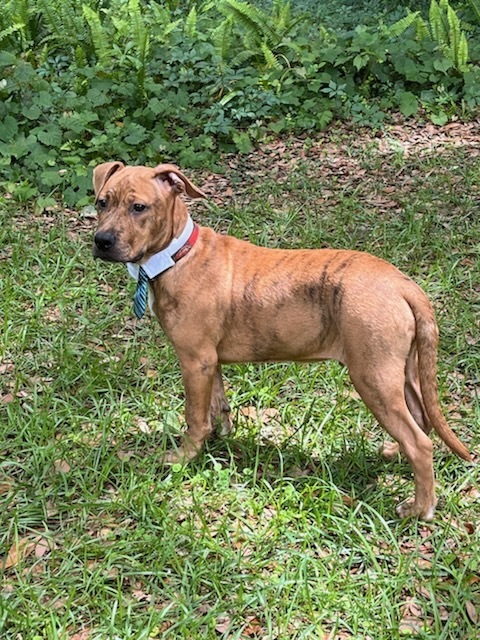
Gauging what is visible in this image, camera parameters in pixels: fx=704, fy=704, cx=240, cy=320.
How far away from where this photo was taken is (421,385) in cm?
384

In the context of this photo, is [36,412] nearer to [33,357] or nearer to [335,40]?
[33,357]

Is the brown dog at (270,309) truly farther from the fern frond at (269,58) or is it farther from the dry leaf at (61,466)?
the fern frond at (269,58)

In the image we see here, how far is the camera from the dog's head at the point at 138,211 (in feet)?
12.8

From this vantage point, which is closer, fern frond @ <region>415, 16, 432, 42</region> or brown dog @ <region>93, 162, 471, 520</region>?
brown dog @ <region>93, 162, 471, 520</region>

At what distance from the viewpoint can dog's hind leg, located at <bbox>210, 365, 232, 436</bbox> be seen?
15.0ft

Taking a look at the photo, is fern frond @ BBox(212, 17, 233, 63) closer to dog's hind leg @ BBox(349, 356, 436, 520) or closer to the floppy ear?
the floppy ear

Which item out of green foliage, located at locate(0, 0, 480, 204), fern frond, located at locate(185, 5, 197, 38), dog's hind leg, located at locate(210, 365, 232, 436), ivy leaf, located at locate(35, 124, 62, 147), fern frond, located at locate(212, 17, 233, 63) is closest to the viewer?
dog's hind leg, located at locate(210, 365, 232, 436)

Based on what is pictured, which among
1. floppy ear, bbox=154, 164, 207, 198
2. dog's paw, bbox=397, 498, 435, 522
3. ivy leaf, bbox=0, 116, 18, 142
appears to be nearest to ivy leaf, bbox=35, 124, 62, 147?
ivy leaf, bbox=0, 116, 18, 142

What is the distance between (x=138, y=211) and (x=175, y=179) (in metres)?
0.31

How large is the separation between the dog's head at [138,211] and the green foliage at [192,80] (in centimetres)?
397

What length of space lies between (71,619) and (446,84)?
8.10 metres

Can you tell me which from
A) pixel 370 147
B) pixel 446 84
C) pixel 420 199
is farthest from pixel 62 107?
pixel 446 84

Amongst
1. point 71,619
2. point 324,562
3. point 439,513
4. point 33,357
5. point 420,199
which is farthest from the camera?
point 420,199

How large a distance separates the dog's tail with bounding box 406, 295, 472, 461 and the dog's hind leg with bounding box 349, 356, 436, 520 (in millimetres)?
101
